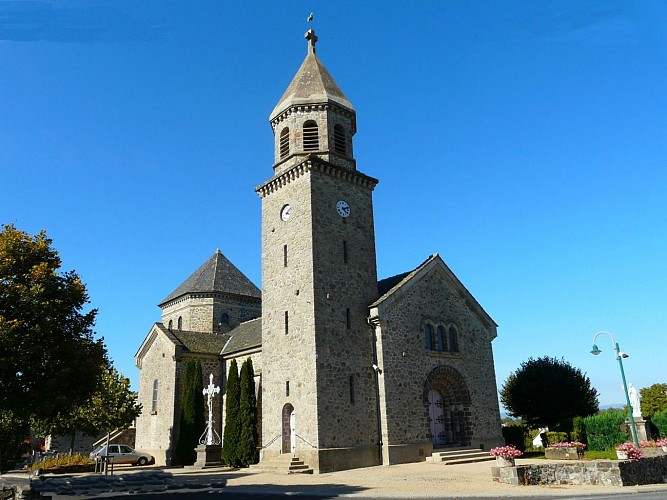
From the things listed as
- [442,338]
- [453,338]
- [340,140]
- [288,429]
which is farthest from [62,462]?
[340,140]

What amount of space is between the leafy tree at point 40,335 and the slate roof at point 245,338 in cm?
1213

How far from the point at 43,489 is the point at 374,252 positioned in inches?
706

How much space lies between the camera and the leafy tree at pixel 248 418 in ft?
86.7

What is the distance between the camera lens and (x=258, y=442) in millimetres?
27516

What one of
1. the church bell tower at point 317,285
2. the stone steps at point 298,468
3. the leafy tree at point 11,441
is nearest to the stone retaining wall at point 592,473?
the church bell tower at point 317,285

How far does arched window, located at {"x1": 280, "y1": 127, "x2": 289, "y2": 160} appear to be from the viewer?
28859 mm

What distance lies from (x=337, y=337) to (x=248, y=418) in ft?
21.2

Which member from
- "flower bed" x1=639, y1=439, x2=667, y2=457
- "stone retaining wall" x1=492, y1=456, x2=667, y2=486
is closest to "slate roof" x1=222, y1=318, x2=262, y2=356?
"stone retaining wall" x1=492, y1=456, x2=667, y2=486

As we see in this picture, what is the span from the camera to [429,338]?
28484 mm

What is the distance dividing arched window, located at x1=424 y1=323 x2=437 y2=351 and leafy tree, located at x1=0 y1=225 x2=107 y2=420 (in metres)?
16.0

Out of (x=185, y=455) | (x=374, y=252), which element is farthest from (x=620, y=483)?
(x=185, y=455)

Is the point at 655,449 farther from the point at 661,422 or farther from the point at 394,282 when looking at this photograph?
the point at 394,282

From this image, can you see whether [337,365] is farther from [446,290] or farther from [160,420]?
[160,420]

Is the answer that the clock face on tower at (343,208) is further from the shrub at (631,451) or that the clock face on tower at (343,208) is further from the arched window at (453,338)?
the shrub at (631,451)
